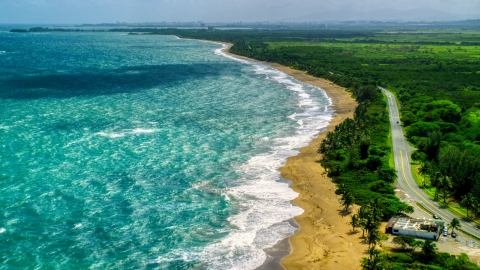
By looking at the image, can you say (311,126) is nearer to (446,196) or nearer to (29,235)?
(446,196)

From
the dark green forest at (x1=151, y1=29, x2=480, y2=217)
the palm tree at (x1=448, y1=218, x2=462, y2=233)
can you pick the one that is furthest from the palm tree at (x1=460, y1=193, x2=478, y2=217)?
the palm tree at (x1=448, y1=218, x2=462, y2=233)

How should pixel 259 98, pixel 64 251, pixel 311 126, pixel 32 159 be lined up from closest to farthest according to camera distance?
pixel 64 251 → pixel 32 159 → pixel 311 126 → pixel 259 98

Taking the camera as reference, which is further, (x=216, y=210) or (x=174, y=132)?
(x=174, y=132)

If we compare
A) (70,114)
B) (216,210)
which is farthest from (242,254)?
(70,114)

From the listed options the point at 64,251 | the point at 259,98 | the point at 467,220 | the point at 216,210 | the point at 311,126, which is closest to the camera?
the point at 64,251

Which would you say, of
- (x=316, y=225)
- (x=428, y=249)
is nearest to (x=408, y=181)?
(x=316, y=225)

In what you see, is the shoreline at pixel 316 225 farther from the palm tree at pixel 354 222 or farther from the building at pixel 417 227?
the building at pixel 417 227

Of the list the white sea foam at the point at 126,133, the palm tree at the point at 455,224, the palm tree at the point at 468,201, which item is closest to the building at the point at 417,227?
the palm tree at the point at 455,224
